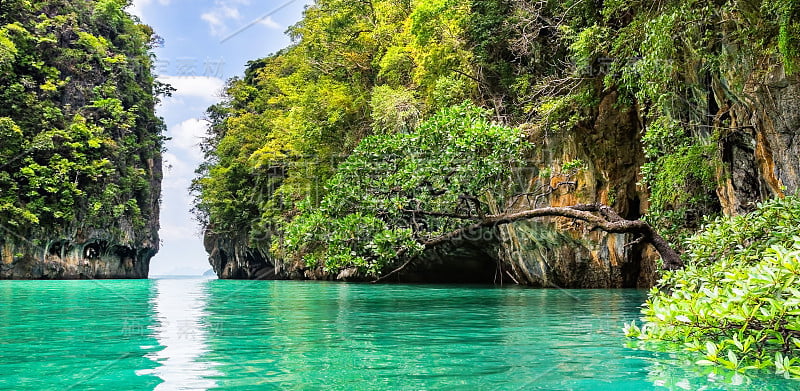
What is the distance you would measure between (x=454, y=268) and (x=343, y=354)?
1904 centimetres

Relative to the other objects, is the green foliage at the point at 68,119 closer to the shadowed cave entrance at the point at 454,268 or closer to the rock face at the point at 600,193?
the shadowed cave entrance at the point at 454,268

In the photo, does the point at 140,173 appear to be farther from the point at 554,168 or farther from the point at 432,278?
the point at 554,168

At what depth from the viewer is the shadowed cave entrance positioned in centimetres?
2144

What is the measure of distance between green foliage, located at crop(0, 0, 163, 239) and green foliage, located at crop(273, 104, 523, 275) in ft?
84.6

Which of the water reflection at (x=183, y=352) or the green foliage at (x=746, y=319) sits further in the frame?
the water reflection at (x=183, y=352)

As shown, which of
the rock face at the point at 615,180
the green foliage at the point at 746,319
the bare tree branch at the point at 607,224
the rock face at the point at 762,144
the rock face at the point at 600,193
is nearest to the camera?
the green foliage at the point at 746,319

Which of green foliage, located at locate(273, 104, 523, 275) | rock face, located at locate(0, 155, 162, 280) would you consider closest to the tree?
green foliage, located at locate(273, 104, 523, 275)

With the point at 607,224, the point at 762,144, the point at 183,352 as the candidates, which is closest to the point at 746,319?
the point at 183,352

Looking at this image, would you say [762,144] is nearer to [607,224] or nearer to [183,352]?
[607,224]

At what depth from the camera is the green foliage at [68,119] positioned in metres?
31.9

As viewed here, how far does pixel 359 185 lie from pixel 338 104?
1322 cm

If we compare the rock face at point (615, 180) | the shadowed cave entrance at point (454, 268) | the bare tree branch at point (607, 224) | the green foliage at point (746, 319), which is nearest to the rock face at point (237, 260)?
the shadowed cave entrance at point (454, 268)

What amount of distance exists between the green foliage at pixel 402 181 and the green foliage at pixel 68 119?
84.6 ft

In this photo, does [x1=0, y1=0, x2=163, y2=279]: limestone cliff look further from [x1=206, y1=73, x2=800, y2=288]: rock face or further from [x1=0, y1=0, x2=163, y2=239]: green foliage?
[x1=206, y1=73, x2=800, y2=288]: rock face
